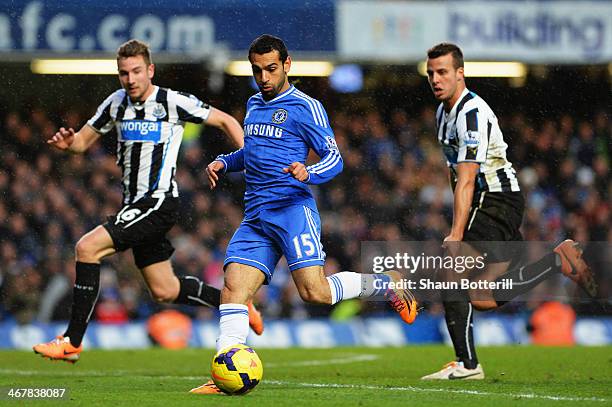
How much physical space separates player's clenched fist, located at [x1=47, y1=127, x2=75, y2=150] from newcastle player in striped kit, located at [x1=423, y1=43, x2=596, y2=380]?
2.69 meters

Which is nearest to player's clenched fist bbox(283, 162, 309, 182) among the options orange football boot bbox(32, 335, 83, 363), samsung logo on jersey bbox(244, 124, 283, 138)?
A: samsung logo on jersey bbox(244, 124, 283, 138)

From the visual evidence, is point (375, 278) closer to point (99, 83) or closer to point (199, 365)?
point (199, 365)

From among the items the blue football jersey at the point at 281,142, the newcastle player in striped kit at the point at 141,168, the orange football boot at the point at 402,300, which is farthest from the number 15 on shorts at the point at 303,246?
the newcastle player in striped kit at the point at 141,168

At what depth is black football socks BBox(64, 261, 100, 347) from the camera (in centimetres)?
837

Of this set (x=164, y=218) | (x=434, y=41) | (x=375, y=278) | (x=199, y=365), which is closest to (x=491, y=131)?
(x=375, y=278)

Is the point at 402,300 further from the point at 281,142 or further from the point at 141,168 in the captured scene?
the point at 141,168

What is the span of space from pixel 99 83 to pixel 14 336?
3.80 meters

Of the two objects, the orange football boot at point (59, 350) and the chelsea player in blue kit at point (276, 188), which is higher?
the chelsea player in blue kit at point (276, 188)

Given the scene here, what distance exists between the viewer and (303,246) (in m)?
7.04

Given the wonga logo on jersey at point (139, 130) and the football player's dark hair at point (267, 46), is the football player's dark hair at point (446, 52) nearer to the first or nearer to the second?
the football player's dark hair at point (267, 46)

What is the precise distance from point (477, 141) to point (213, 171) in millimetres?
2039

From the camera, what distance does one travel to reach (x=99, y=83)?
51.9 ft

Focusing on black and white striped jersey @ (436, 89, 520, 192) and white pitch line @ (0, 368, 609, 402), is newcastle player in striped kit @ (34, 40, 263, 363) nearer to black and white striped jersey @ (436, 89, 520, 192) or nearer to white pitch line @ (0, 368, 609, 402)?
white pitch line @ (0, 368, 609, 402)

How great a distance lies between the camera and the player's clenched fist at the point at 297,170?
253 inches
